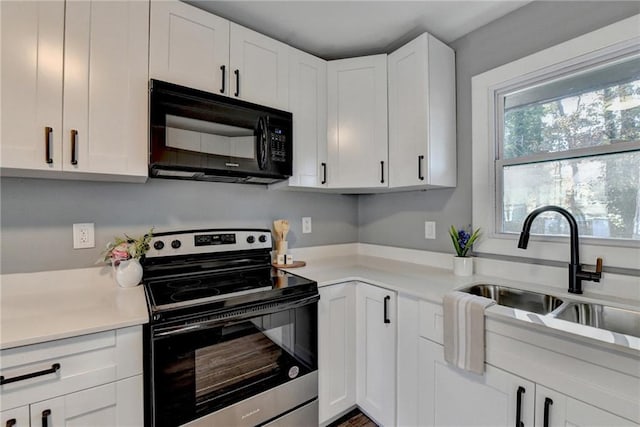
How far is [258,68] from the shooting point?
167 centimetres

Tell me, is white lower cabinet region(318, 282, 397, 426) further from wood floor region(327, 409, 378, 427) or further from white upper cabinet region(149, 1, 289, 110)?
white upper cabinet region(149, 1, 289, 110)

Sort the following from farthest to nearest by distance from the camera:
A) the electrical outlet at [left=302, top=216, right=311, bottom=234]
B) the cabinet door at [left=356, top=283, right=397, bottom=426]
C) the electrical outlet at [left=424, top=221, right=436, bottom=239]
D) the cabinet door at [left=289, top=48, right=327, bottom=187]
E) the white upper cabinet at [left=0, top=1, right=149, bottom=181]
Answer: the electrical outlet at [left=302, top=216, right=311, bottom=234]
the electrical outlet at [left=424, top=221, right=436, bottom=239]
the cabinet door at [left=289, top=48, right=327, bottom=187]
the cabinet door at [left=356, top=283, right=397, bottom=426]
the white upper cabinet at [left=0, top=1, right=149, bottom=181]

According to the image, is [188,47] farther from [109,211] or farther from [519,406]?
[519,406]

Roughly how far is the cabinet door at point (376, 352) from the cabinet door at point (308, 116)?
785 millimetres

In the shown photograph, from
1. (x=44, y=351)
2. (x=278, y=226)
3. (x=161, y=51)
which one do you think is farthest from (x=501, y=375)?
(x=161, y=51)

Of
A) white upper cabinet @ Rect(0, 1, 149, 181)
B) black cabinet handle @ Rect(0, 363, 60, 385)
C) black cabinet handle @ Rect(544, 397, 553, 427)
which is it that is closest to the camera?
black cabinet handle @ Rect(0, 363, 60, 385)

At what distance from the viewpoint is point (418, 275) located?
1.74 metres

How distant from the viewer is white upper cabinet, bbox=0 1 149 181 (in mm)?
1086

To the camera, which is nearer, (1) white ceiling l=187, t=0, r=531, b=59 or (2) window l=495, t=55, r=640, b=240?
(2) window l=495, t=55, r=640, b=240

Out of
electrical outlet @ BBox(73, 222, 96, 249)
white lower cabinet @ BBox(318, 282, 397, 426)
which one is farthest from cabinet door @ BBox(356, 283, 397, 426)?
electrical outlet @ BBox(73, 222, 96, 249)

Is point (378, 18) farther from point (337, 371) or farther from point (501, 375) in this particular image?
point (337, 371)

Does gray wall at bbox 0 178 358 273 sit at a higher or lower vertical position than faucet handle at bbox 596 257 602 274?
higher

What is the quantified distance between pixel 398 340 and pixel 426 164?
1.00 metres

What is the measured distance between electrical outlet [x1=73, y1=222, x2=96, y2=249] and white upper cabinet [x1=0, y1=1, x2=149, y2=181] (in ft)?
0.96
